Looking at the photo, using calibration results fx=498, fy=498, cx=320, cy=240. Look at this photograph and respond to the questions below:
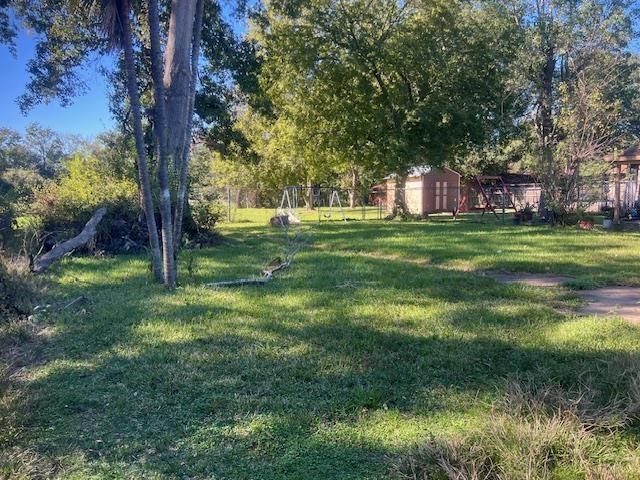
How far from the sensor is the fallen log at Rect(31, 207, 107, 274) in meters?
8.79

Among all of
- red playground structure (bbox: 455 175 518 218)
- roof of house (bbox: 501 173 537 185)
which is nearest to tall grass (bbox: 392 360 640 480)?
red playground structure (bbox: 455 175 518 218)

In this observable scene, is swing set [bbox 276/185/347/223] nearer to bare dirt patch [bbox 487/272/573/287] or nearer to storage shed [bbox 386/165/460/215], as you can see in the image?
storage shed [bbox 386/165/460/215]

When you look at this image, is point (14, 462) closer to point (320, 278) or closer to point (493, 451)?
point (493, 451)

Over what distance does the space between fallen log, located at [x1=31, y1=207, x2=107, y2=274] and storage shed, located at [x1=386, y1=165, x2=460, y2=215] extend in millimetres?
18641

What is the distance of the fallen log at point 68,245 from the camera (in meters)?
8.79

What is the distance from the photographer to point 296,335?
16.7 feet

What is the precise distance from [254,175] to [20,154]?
→ 43779 millimetres

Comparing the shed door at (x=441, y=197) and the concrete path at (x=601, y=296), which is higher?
the shed door at (x=441, y=197)

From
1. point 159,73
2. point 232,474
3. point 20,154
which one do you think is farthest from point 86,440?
point 20,154

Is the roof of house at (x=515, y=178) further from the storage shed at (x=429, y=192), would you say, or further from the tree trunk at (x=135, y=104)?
the tree trunk at (x=135, y=104)

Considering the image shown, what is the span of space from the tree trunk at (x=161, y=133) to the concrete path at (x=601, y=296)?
5071 mm

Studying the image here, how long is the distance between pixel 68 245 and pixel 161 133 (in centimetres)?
487

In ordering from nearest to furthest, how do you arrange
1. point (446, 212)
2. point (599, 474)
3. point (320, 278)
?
point (599, 474) < point (320, 278) < point (446, 212)

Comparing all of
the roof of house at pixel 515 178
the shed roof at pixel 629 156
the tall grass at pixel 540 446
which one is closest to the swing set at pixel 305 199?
the shed roof at pixel 629 156
